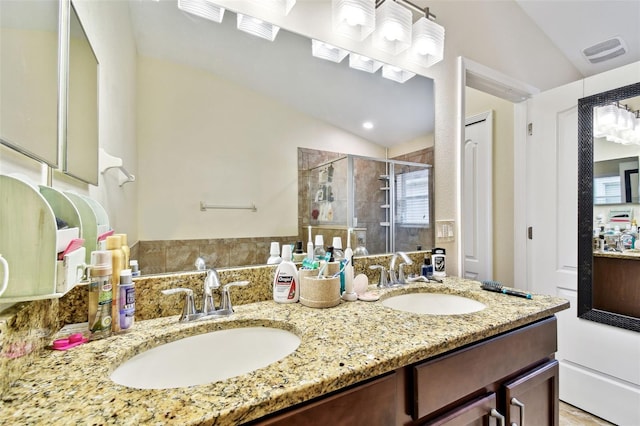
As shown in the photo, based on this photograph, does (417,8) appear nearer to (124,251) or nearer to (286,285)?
(286,285)

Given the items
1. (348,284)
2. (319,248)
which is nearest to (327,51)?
(319,248)

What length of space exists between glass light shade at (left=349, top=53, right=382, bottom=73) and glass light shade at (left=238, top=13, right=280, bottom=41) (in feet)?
1.33

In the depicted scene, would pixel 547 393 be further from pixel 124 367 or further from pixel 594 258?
pixel 124 367

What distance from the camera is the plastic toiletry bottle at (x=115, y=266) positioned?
735 millimetres

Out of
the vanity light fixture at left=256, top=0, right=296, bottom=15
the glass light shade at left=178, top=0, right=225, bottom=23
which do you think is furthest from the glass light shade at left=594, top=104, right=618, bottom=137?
the glass light shade at left=178, top=0, right=225, bottom=23

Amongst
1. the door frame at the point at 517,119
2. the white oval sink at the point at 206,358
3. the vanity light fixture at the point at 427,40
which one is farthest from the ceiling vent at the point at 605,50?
the white oval sink at the point at 206,358

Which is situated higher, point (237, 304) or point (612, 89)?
point (612, 89)

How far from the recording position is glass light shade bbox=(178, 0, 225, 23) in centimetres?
100

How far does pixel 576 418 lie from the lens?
1.68m

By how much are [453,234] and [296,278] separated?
1083 mm

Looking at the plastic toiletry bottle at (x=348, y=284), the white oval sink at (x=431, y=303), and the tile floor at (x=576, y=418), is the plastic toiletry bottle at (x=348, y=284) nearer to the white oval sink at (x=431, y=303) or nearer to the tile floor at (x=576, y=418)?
the white oval sink at (x=431, y=303)

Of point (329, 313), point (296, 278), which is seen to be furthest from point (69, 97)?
point (329, 313)

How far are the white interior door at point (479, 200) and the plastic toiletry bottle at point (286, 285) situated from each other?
1.58 m

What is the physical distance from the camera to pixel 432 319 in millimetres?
869
